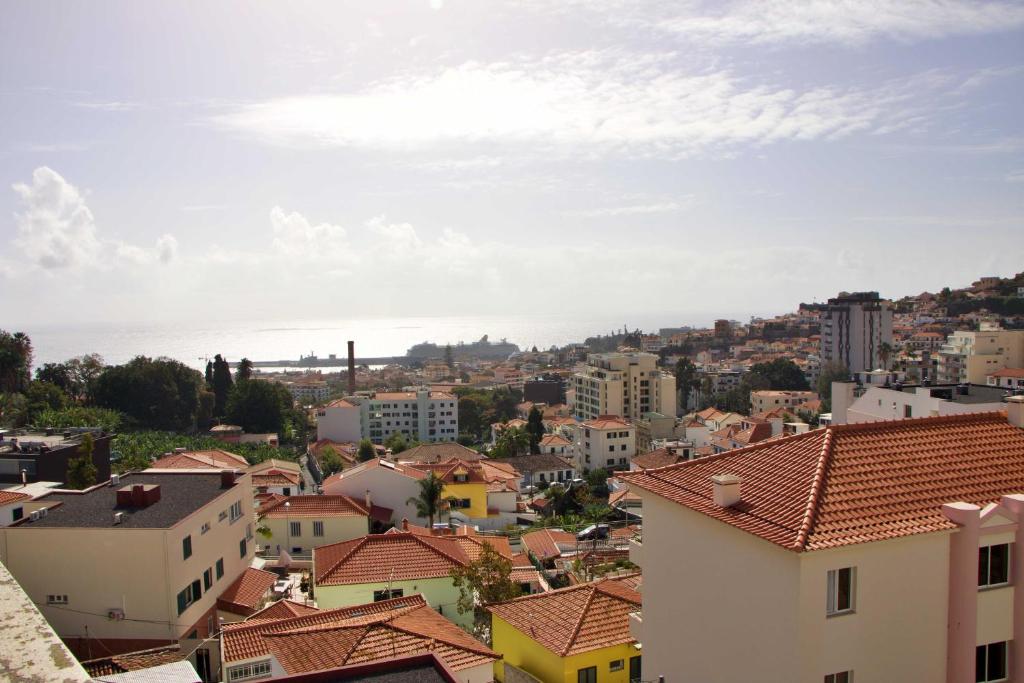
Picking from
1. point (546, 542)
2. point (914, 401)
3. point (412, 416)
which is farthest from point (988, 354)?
point (412, 416)

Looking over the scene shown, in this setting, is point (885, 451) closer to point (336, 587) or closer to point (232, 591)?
point (336, 587)

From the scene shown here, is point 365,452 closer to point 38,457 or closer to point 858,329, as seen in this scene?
point 38,457

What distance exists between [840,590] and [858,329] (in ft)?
360

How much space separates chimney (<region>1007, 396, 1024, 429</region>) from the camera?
10531mm

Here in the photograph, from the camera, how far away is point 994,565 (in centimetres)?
873

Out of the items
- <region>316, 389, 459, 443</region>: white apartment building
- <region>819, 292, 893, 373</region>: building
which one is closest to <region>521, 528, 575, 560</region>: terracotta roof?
<region>316, 389, 459, 443</region>: white apartment building

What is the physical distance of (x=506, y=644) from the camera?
48.8ft

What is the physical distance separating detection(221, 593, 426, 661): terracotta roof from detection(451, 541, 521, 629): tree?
1.71 meters

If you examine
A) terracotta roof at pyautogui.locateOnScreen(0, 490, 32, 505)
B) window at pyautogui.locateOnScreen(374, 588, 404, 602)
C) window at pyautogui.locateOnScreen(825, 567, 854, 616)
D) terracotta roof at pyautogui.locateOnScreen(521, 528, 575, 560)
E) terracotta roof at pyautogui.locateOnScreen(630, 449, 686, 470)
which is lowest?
terracotta roof at pyautogui.locateOnScreen(630, 449, 686, 470)

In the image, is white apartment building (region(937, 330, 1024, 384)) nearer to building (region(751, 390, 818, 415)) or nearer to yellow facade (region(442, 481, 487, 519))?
building (region(751, 390, 818, 415))

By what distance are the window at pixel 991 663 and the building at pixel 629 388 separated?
72577 millimetres

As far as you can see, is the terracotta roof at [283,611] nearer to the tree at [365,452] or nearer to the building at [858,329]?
the tree at [365,452]

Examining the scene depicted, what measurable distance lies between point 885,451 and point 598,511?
34.2 m

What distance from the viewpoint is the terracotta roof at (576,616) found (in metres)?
13.6
